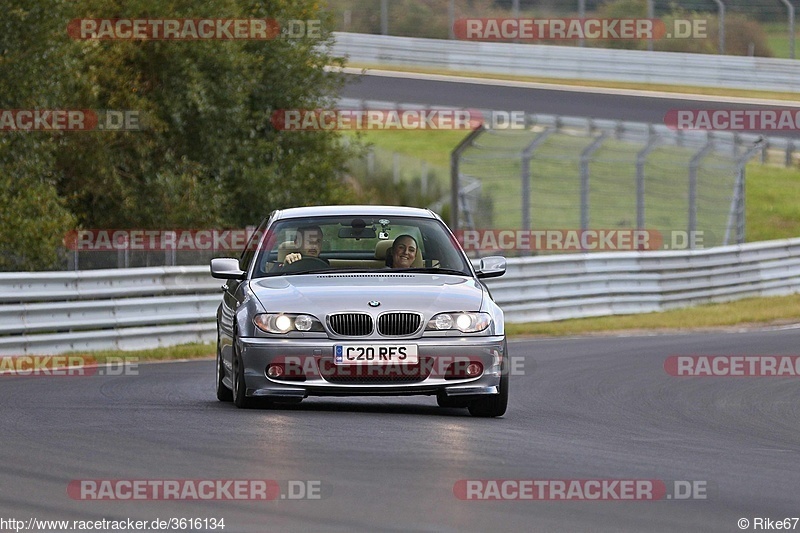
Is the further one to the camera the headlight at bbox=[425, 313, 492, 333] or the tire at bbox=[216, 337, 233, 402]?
the tire at bbox=[216, 337, 233, 402]

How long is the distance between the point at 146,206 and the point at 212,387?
40.0 ft

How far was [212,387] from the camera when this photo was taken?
1310 centimetres

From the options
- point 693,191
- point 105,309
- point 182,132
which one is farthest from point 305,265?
point 693,191

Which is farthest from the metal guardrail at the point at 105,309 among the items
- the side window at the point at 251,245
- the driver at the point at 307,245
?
the driver at the point at 307,245

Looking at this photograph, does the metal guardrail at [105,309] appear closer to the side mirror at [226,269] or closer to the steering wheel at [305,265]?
the side mirror at [226,269]

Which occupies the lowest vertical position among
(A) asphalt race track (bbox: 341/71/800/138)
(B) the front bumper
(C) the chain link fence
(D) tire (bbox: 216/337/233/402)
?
(C) the chain link fence

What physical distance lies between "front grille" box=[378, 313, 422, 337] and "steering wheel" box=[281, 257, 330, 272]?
1041 mm

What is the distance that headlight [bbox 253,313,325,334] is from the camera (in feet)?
32.6

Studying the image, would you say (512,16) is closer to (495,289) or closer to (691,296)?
(691,296)

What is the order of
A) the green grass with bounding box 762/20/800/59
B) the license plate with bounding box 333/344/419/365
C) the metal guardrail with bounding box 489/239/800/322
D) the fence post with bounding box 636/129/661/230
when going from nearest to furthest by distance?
the license plate with bounding box 333/344/419/365
the metal guardrail with bounding box 489/239/800/322
the fence post with bounding box 636/129/661/230
the green grass with bounding box 762/20/800/59

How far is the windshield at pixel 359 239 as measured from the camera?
10.9 meters

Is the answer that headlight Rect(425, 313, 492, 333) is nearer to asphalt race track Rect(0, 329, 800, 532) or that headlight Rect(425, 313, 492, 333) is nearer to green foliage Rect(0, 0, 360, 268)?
asphalt race track Rect(0, 329, 800, 532)

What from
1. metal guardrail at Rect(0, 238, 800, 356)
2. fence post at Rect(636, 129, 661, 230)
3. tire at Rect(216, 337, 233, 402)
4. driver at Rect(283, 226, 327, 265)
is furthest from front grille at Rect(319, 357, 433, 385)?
fence post at Rect(636, 129, 661, 230)

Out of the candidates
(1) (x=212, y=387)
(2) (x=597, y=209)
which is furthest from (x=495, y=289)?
(2) (x=597, y=209)
